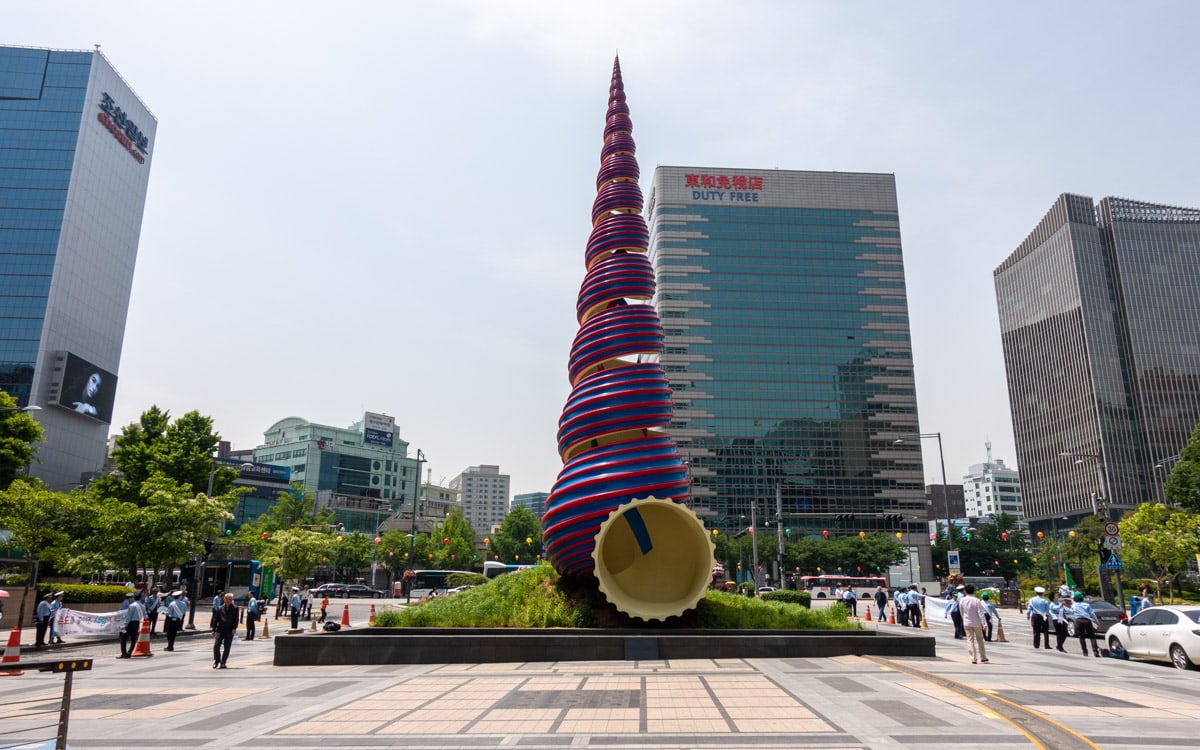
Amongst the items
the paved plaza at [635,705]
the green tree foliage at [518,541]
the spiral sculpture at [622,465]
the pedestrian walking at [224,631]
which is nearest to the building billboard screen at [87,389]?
the green tree foliage at [518,541]

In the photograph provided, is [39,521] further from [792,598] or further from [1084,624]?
[1084,624]

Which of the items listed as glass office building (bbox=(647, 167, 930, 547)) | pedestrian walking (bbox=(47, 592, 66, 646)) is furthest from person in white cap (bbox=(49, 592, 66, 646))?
glass office building (bbox=(647, 167, 930, 547))

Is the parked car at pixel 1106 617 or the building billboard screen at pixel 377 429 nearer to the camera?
the parked car at pixel 1106 617

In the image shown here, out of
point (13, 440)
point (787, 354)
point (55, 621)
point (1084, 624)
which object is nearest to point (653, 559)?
point (1084, 624)

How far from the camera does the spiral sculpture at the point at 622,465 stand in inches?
754

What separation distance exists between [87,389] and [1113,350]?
135 metres

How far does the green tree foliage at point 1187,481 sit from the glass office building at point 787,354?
4496cm

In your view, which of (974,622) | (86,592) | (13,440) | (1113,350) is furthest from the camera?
(1113,350)

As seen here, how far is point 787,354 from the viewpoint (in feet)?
325

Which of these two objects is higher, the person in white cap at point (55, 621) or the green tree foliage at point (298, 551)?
the green tree foliage at point (298, 551)

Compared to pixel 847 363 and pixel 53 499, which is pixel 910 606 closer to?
pixel 53 499

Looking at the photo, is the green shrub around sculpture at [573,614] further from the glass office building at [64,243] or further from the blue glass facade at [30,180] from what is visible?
the blue glass facade at [30,180]

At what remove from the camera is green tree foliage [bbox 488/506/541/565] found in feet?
264

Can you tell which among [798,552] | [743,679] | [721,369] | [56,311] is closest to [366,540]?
[56,311]
